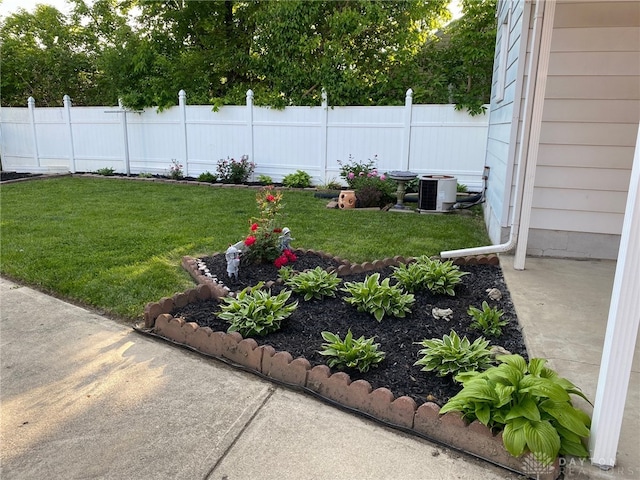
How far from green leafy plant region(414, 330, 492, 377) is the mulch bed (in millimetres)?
61

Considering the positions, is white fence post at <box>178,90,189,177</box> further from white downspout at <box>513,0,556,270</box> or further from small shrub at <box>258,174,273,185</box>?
white downspout at <box>513,0,556,270</box>

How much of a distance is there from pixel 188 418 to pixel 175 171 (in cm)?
932

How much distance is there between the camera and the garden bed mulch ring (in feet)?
6.19

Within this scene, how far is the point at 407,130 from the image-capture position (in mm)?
8938

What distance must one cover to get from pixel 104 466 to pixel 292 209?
5.48 meters

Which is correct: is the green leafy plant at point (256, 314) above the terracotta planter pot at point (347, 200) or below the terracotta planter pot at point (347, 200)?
below

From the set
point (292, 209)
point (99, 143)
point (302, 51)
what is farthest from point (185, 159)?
point (292, 209)

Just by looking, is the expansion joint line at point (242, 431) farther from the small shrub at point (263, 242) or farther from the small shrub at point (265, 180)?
the small shrub at point (265, 180)

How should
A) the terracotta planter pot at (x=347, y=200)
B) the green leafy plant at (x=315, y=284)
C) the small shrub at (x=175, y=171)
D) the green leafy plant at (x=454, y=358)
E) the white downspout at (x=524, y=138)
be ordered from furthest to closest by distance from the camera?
the small shrub at (x=175, y=171), the terracotta planter pot at (x=347, y=200), the white downspout at (x=524, y=138), the green leafy plant at (x=315, y=284), the green leafy plant at (x=454, y=358)

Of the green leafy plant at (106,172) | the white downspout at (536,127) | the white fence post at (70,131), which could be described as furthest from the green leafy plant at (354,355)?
the white fence post at (70,131)

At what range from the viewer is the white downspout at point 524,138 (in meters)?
3.70

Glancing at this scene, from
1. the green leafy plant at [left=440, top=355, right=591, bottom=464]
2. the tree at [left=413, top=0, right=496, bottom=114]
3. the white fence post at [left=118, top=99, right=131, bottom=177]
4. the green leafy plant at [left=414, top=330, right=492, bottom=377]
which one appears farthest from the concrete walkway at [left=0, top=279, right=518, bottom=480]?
the white fence post at [left=118, top=99, right=131, bottom=177]

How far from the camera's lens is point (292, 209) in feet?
23.4

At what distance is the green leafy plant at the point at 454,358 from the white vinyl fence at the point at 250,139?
676 centimetres
